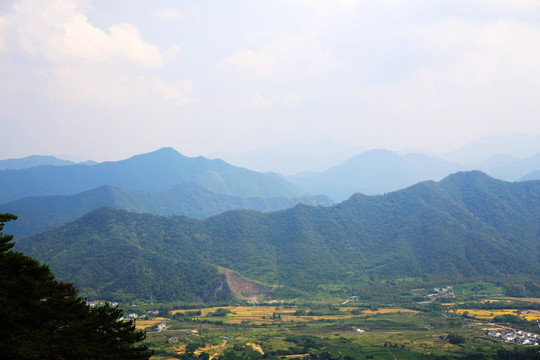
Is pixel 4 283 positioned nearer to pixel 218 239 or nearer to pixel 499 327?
pixel 499 327

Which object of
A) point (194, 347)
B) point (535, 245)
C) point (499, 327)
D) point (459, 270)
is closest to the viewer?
point (194, 347)

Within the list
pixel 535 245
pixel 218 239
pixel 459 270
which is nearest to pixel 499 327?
pixel 459 270

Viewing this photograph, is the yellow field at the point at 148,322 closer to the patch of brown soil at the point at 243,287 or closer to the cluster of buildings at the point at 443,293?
the patch of brown soil at the point at 243,287

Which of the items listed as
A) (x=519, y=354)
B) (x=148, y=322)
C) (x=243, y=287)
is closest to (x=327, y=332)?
(x=519, y=354)

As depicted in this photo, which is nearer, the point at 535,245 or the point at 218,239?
the point at 535,245

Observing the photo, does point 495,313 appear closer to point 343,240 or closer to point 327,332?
point 327,332

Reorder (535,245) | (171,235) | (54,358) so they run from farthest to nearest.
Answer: (171,235)
(535,245)
(54,358)

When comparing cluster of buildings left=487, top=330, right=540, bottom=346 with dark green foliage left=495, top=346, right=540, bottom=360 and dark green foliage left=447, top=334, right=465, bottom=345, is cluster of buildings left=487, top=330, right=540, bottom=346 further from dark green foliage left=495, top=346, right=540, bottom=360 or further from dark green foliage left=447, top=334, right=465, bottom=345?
dark green foliage left=495, top=346, right=540, bottom=360
